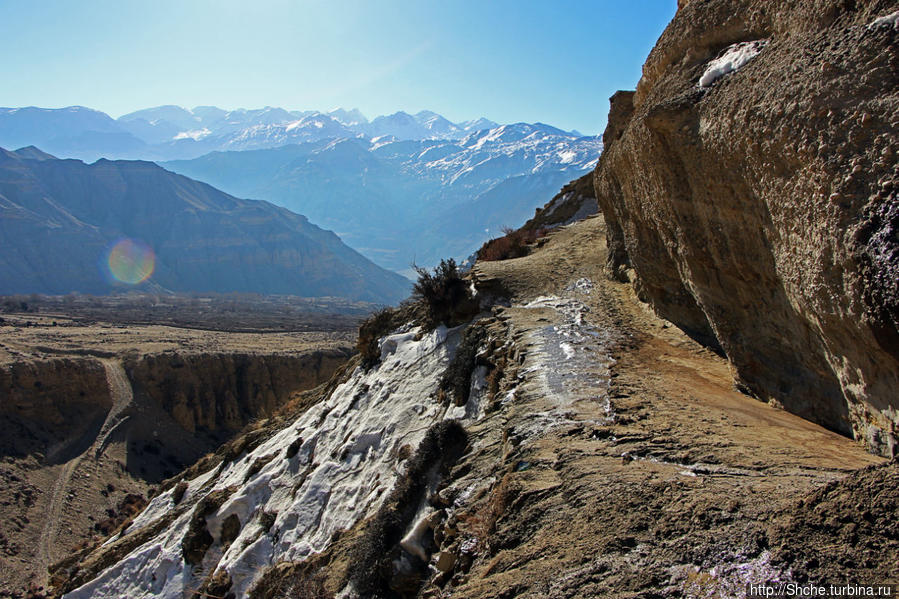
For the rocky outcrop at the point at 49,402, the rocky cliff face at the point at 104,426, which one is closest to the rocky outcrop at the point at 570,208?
the rocky cliff face at the point at 104,426

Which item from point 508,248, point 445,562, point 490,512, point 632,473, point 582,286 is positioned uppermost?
point 508,248

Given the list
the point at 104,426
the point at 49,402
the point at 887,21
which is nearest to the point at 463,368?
the point at 887,21

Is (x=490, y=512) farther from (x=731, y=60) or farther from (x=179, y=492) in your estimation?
(x=179, y=492)

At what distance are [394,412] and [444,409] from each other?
1.68m

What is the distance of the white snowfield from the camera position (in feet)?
28.7

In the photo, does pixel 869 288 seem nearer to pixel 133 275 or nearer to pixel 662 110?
pixel 662 110

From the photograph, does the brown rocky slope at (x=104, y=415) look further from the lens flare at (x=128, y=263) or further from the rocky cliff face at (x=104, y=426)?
the lens flare at (x=128, y=263)

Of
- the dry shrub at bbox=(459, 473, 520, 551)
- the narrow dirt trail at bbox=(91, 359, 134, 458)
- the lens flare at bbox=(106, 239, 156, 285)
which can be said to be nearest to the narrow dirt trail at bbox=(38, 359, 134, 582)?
the narrow dirt trail at bbox=(91, 359, 134, 458)

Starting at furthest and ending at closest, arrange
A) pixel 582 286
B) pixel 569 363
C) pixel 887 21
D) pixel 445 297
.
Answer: pixel 445 297 < pixel 582 286 < pixel 569 363 < pixel 887 21

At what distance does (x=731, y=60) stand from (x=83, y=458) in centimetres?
4231

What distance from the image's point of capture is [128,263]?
190m

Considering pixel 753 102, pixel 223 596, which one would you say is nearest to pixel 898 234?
pixel 753 102

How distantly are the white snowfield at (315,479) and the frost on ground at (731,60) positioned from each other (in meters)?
5.53

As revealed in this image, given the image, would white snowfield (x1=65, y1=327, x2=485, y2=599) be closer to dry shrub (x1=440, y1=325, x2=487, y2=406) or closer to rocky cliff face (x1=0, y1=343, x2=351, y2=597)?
dry shrub (x1=440, y1=325, x2=487, y2=406)
